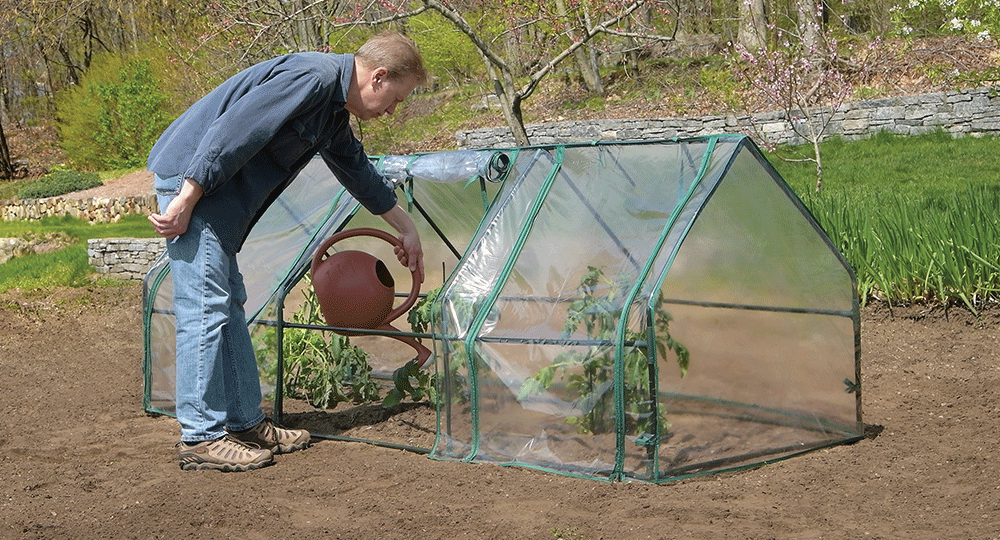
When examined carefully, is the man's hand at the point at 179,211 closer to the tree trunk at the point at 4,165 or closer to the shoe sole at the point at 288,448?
the shoe sole at the point at 288,448

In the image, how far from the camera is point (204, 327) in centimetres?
347

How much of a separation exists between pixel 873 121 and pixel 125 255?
9656 mm

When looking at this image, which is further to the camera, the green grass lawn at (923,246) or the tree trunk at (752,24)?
the tree trunk at (752,24)

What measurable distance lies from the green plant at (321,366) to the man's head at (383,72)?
4.54ft

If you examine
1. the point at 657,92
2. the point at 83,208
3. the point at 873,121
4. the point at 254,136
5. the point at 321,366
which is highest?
the point at 254,136

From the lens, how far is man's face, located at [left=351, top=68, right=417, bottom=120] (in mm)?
3424

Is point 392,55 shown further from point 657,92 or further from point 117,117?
point 117,117

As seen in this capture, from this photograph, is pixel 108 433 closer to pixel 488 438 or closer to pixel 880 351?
pixel 488 438

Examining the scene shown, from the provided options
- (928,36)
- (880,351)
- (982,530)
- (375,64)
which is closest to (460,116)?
(928,36)

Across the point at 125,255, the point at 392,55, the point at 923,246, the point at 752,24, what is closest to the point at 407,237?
the point at 392,55

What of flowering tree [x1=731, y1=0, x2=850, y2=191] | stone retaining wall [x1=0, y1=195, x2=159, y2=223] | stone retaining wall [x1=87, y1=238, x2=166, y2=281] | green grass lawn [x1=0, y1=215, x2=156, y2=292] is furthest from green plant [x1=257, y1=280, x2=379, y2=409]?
stone retaining wall [x1=0, y1=195, x2=159, y2=223]

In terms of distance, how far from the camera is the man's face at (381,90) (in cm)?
342

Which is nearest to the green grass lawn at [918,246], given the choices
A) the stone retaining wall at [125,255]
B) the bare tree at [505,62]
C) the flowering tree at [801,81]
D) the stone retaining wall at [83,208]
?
the stone retaining wall at [125,255]

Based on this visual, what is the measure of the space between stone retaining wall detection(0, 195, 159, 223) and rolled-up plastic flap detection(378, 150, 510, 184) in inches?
394
